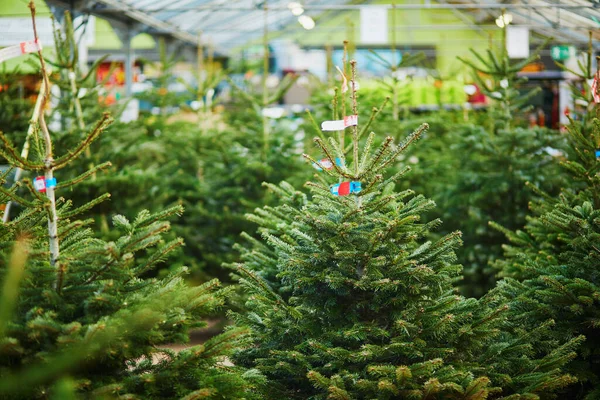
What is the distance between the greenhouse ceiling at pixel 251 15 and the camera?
1090 centimetres

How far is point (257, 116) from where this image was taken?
8.52m

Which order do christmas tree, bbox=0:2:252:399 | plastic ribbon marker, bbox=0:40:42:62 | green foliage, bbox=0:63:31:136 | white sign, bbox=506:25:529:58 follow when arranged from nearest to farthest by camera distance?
christmas tree, bbox=0:2:252:399 → plastic ribbon marker, bbox=0:40:42:62 → green foliage, bbox=0:63:31:136 → white sign, bbox=506:25:529:58

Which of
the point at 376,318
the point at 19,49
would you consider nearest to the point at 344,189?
the point at 376,318

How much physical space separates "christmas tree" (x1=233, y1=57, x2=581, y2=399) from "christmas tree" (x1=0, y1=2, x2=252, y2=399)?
0.51 meters

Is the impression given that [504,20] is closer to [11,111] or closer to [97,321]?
[11,111]

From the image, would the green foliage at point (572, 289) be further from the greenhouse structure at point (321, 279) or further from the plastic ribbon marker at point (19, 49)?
the plastic ribbon marker at point (19, 49)

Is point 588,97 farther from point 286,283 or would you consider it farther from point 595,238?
point 286,283

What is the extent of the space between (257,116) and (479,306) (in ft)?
17.1

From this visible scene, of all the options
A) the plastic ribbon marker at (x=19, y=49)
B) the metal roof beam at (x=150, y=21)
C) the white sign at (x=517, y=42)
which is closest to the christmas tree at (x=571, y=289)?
the plastic ribbon marker at (x=19, y=49)

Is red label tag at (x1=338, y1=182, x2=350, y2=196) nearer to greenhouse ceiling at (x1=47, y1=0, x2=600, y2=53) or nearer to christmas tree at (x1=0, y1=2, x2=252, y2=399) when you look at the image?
christmas tree at (x1=0, y1=2, x2=252, y2=399)

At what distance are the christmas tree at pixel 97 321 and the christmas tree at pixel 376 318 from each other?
20.0 inches

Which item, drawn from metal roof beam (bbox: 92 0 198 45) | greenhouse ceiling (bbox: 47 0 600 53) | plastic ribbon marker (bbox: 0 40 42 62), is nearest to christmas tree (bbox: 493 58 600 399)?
plastic ribbon marker (bbox: 0 40 42 62)

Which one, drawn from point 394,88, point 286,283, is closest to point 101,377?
point 286,283

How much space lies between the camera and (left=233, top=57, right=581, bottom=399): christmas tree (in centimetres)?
355
